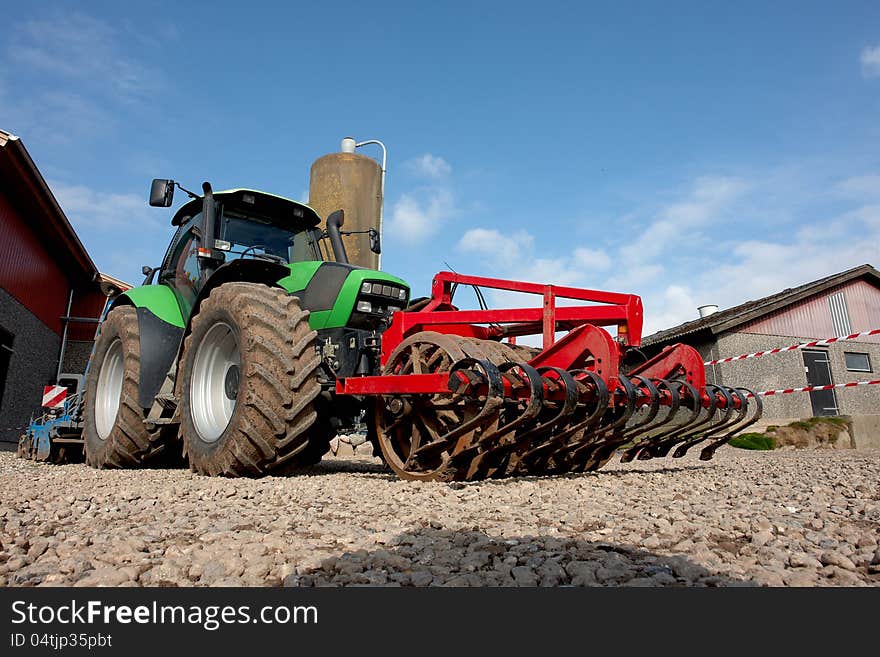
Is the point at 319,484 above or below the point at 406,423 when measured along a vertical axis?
below

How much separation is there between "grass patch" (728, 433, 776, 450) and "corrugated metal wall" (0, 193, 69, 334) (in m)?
12.5

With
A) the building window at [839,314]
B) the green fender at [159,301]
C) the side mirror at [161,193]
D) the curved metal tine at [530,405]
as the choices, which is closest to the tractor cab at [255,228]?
the side mirror at [161,193]

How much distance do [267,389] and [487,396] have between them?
1.43 m

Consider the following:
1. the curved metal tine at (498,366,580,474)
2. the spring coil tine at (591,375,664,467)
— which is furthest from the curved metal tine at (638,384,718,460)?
the curved metal tine at (498,366,580,474)

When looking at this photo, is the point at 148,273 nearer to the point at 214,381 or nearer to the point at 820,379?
the point at 214,381

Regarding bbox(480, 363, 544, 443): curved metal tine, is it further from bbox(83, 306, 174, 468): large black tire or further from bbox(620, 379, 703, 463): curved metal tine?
bbox(83, 306, 174, 468): large black tire

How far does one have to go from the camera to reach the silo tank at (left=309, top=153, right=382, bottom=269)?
9.93 meters
